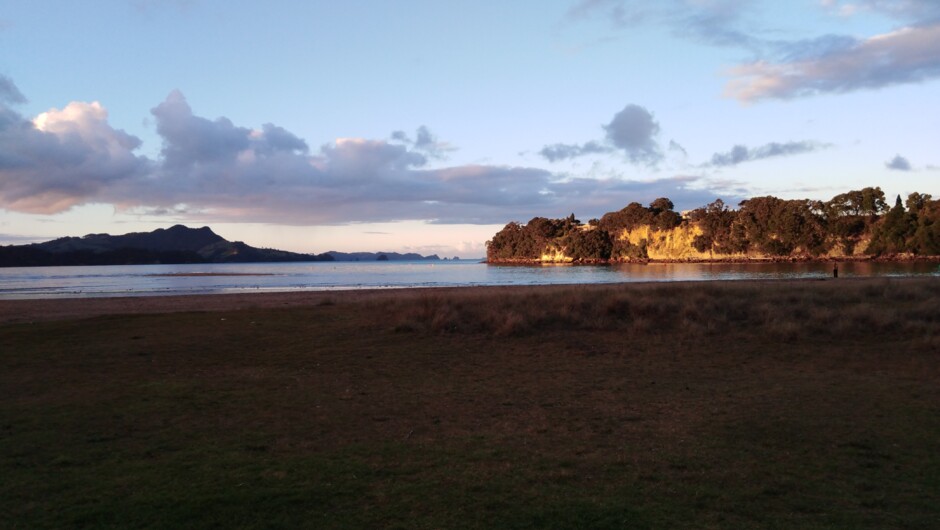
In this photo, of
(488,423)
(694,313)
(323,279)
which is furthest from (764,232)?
(488,423)

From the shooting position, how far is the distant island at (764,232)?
11656cm

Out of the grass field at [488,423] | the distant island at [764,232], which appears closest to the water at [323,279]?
the distant island at [764,232]

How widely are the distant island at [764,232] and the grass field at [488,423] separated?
119508mm

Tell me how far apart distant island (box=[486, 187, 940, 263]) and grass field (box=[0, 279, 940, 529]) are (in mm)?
119508

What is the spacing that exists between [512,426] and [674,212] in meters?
163

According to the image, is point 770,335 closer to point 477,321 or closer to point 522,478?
point 477,321

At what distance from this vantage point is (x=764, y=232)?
138m

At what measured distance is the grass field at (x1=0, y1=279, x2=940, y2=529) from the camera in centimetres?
555

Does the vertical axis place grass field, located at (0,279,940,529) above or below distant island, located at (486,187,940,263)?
below

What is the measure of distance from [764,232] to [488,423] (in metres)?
145

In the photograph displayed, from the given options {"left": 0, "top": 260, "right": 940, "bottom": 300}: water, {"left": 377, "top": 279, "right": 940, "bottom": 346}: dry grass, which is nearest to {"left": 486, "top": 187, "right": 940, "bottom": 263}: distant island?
{"left": 0, "top": 260, "right": 940, "bottom": 300}: water

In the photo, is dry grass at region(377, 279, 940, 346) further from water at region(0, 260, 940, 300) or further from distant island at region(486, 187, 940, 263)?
distant island at region(486, 187, 940, 263)

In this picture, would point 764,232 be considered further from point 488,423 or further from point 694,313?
point 488,423

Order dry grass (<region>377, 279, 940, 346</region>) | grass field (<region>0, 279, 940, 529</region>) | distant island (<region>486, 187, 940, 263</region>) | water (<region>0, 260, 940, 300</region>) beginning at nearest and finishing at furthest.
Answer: grass field (<region>0, 279, 940, 529</region>) → dry grass (<region>377, 279, 940, 346</region>) → water (<region>0, 260, 940, 300</region>) → distant island (<region>486, 187, 940, 263</region>)
